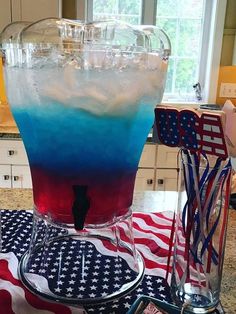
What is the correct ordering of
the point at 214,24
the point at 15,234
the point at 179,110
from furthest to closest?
the point at 214,24 → the point at 15,234 → the point at 179,110

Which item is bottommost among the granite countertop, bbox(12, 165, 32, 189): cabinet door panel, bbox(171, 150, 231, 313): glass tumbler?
bbox(12, 165, 32, 189): cabinet door panel

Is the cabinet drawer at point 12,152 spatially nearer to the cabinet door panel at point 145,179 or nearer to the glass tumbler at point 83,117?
the cabinet door panel at point 145,179

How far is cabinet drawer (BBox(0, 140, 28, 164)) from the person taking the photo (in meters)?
2.21

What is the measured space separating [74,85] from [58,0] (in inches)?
71.5

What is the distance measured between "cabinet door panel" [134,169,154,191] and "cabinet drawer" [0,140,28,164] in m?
0.67

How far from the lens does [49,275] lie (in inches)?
27.2

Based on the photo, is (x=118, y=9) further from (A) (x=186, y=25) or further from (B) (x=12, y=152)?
(B) (x=12, y=152)

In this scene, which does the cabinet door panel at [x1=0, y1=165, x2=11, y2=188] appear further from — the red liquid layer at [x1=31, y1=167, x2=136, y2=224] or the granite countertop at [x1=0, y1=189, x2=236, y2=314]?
the red liquid layer at [x1=31, y1=167, x2=136, y2=224]

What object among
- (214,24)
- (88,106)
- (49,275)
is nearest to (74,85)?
(88,106)

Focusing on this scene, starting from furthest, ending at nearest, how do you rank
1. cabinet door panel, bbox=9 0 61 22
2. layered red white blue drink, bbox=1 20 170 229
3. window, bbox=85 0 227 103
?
window, bbox=85 0 227 103
cabinet door panel, bbox=9 0 61 22
layered red white blue drink, bbox=1 20 170 229

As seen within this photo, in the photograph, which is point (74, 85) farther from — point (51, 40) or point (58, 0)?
point (58, 0)

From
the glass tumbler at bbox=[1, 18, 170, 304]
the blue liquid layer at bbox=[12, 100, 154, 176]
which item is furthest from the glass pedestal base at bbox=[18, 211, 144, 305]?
the blue liquid layer at bbox=[12, 100, 154, 176]

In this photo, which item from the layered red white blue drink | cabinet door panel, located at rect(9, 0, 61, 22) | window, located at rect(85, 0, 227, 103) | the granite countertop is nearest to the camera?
the layered red white blue drink

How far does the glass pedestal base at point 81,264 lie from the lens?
0.65 m
